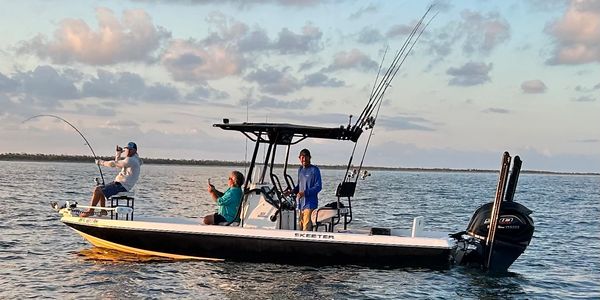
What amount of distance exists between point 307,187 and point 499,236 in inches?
136

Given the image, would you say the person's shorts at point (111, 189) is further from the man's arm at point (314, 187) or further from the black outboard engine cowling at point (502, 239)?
the black outboard engine cowling at point (502, 239)

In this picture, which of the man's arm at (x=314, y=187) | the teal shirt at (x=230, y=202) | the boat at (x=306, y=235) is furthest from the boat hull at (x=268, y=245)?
the man's arm at (x=314, y=187)

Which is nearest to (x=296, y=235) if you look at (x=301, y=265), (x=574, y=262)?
(x=301, y=265)

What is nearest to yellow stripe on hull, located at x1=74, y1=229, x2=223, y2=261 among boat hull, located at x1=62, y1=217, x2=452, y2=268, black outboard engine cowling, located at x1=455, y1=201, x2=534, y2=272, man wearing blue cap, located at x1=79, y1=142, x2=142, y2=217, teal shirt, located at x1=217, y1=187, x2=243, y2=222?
boat hull, located at x1=62, y1=217, x2=452, y2=268

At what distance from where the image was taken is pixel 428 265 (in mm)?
12633

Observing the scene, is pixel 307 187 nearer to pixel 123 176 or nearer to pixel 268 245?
pixel 268 245

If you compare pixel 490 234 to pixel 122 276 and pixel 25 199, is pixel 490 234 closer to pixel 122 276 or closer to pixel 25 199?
pixel 122 276

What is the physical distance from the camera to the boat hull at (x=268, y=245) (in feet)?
41.3

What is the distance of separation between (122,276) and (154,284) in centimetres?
84

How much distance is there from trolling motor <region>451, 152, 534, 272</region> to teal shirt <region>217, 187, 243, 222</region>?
3951 mm

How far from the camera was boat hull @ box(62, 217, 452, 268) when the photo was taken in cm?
1259

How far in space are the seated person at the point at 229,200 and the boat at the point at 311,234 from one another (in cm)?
13

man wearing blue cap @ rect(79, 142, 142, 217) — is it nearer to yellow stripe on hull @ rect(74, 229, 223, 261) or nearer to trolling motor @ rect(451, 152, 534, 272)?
yellow stripe on hull @ rect(74, 229, 223, 261)

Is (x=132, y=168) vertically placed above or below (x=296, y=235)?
above
